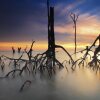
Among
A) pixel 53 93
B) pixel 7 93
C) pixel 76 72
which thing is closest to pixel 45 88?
pixel 53 93

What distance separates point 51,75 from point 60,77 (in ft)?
1.39

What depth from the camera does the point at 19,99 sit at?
31.6 feet

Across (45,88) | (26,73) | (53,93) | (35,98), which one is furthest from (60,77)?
(35,98)

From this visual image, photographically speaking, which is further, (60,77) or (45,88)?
(60,77)

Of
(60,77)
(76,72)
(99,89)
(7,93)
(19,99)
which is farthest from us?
(76,72)

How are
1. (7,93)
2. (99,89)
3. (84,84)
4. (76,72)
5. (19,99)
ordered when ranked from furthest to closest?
(76,72) → (84,84) → (99,89) → (7,93) → (19,99)

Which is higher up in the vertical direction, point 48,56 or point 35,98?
point 48,56

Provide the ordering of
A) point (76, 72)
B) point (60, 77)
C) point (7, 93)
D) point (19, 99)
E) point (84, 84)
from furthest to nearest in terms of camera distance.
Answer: point (76, 72) → point (60, 77) → point (84, 84) → point (7, 93) → point (19, 99)

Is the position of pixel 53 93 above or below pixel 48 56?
below

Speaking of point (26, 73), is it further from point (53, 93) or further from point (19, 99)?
point (19, 99)

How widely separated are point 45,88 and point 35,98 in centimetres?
187

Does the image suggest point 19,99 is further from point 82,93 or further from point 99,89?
point 99,89

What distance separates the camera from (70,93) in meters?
10.7

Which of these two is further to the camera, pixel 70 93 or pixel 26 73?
pixel 26 73
